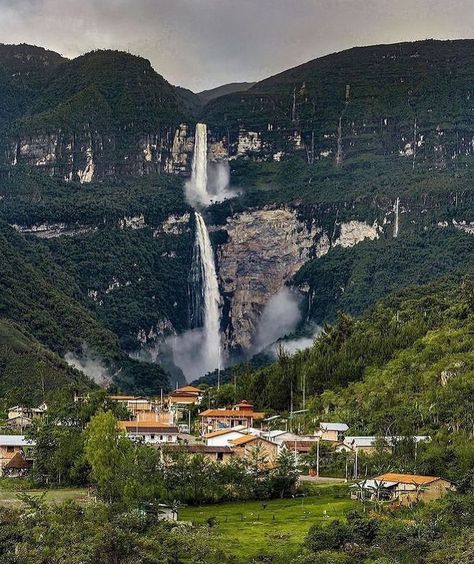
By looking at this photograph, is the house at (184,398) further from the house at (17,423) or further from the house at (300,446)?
the house at (300,446)

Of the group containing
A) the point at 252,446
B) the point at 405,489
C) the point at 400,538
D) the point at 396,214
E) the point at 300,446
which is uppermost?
the point at 396,214

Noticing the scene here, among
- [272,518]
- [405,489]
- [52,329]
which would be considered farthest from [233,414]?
[52,329]

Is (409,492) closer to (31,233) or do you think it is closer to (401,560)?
(401,560)

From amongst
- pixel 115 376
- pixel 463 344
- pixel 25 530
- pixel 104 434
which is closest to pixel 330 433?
pixel 463 344

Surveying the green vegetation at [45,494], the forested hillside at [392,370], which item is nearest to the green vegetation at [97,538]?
the green vegetation at [45,494]

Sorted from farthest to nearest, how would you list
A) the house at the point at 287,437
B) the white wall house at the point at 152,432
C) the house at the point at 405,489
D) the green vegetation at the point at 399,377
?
the white wall house at the point at 152,432 → the house at the point at 287,437 → the green vegetation at the point at 399,377 → the house at the point at 405,489

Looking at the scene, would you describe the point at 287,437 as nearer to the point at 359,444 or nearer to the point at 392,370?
the point at 359,444

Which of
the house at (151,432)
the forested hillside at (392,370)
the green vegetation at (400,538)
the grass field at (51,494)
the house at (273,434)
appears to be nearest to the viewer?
the green vegetation at (400,538)
